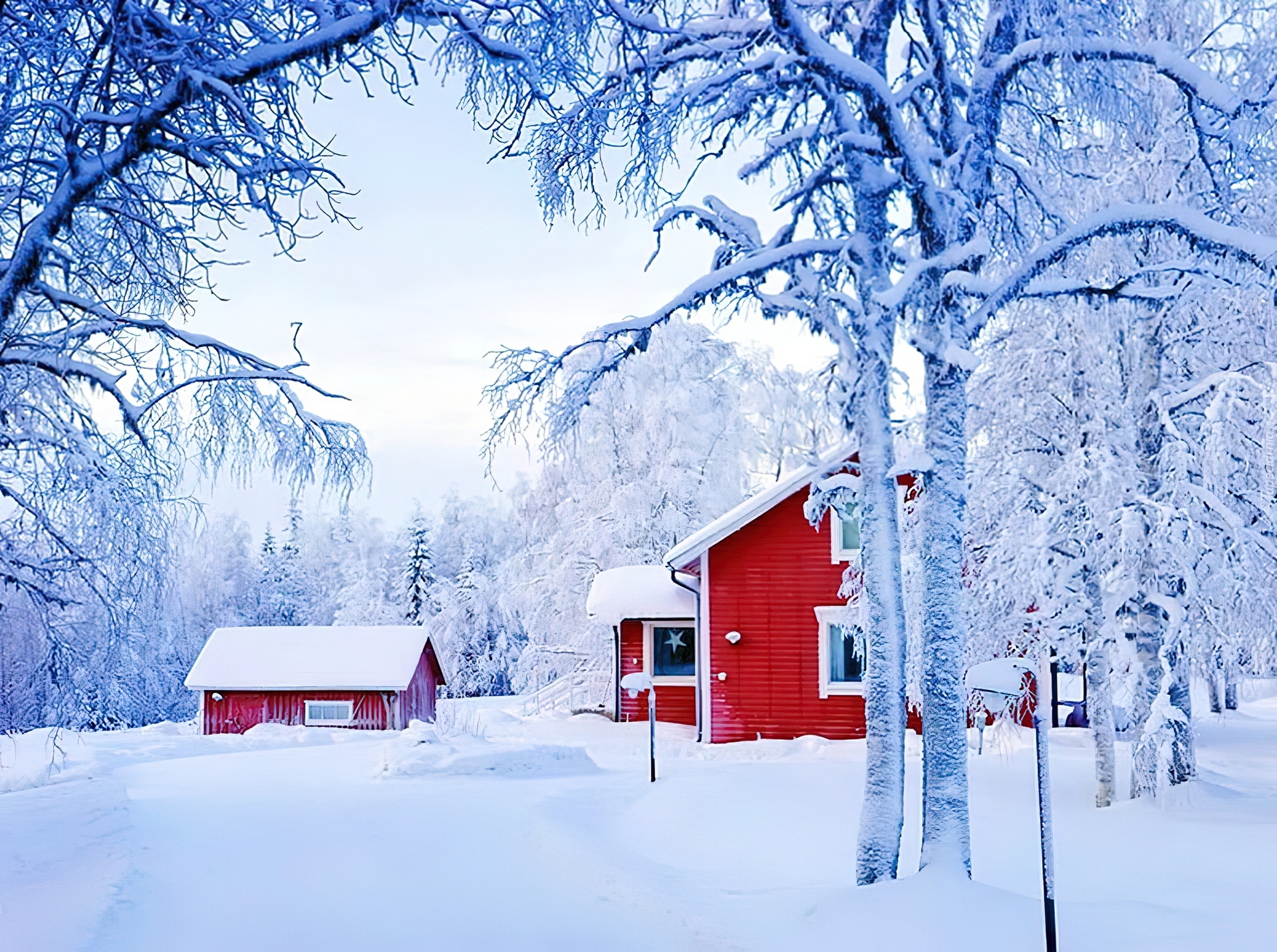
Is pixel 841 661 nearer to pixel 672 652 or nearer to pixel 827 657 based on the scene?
pixel 827 657

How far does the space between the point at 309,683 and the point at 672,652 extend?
39.8ft

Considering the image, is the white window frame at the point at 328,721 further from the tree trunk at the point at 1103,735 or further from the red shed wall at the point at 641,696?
the tree trunk at the point at 1103,735

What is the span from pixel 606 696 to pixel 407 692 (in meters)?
6.64

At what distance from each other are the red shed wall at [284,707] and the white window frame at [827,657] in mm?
15529

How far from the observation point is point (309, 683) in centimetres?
3180

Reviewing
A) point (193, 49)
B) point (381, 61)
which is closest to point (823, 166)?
point (381, 61)

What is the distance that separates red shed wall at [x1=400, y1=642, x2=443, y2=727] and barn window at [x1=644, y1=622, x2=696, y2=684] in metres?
9.87

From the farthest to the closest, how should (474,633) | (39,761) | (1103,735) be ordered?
(474,633), (39,761), (1103,735)

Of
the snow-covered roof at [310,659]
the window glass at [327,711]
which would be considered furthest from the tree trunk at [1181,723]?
the window glass at [327,711]

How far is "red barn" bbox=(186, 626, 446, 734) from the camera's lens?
1254 inches

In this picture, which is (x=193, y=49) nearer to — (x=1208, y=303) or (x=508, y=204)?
(x=508, y=204)

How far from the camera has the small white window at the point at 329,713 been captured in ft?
105

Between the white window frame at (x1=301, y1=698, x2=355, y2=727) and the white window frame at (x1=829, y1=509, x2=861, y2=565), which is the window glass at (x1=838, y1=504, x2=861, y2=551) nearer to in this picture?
the white window frame at (x1=829, y1=509, x2=861, y2=565)

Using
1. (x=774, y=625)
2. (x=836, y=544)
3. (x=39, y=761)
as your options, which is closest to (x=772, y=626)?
(x=774, y=625)
